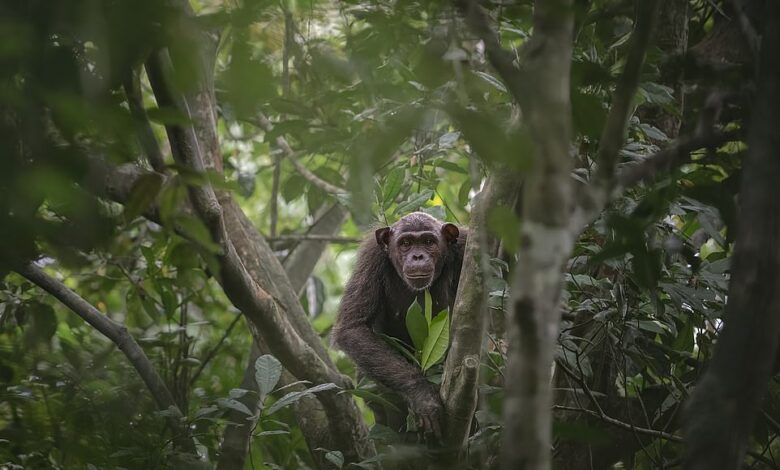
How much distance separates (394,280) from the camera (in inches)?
272

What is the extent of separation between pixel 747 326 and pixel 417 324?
89.3 inches

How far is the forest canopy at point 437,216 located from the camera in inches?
76.2

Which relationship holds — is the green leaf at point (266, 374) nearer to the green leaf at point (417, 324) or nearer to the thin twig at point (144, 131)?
the green leaf at point (417, 324)

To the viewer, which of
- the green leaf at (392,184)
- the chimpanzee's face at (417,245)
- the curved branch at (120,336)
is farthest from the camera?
the chimpanzee's face at (417,245)

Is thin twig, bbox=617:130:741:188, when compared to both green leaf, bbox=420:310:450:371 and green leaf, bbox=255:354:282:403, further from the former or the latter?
green leaf, bbox=255:354:282:403

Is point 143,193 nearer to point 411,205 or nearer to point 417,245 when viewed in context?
point 411,205

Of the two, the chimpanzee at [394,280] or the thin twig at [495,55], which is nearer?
the thin twig at [495,55]

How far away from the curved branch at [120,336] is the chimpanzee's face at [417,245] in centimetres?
221

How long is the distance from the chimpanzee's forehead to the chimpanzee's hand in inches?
73.8

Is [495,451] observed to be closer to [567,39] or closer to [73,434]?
[73,434]

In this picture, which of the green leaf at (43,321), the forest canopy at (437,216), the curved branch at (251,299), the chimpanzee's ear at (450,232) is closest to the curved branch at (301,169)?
the forest canopy at (437,216)

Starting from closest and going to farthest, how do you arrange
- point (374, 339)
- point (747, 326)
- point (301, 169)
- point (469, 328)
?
point (747, 326)
point (469, 328)
point (374, 339)
point (301, 169)

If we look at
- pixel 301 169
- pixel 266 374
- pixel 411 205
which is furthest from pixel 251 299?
pixel 301 169

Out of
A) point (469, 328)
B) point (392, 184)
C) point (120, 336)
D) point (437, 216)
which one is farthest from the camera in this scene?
point (437, 216)
